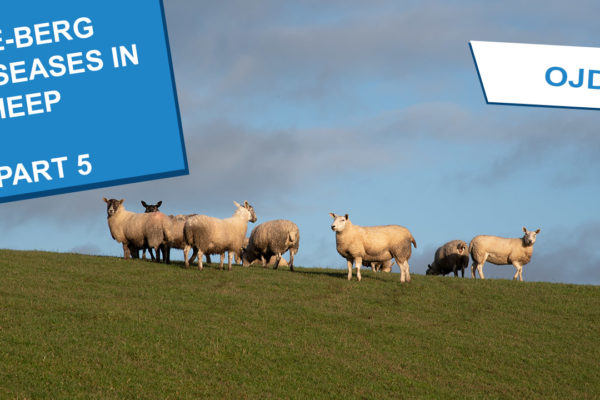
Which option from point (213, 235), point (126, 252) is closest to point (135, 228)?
point (126, 252)

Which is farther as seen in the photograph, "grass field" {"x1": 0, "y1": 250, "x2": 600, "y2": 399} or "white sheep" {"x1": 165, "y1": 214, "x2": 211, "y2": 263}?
"white sheep" {"x1": 165, "y1": 214, "x2": 211, "y2": 263}

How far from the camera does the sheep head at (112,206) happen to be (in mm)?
38906

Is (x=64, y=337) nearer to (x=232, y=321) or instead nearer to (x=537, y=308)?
(x=232, y=321)

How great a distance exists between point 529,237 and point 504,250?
1650mm

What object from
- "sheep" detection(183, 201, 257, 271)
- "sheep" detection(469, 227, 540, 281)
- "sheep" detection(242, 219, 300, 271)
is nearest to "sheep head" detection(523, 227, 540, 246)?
"sheep" detection(469, 227, 540, 281)

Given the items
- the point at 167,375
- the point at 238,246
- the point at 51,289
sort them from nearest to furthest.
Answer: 1. the point at 167,375
2. the point at 51,289
3. the point at 238,246

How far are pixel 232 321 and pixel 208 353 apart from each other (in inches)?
143

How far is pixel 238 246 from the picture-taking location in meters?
35.7

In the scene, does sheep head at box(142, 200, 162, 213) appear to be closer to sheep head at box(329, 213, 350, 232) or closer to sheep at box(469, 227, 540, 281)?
sheep head at box(329, 213, 350, 232)

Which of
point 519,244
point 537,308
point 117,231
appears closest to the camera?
point 537,308

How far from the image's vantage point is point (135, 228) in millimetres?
37656

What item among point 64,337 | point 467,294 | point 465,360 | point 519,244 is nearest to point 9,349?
point 64,337

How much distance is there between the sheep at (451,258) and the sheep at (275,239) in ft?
47.0

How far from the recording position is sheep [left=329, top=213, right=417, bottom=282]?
34000 mm
